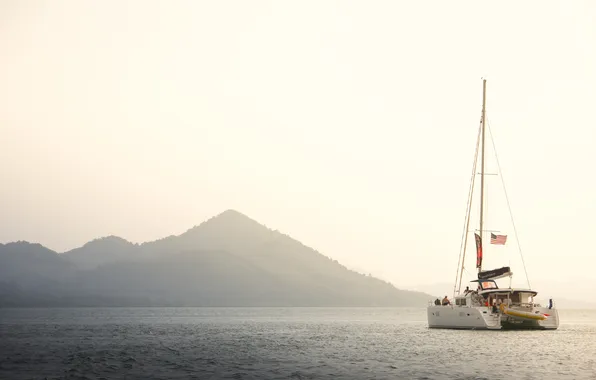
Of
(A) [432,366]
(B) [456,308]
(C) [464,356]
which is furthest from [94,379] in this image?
(B) [456,308]

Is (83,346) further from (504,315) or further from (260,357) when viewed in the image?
(504,315)

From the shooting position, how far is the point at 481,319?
279ft

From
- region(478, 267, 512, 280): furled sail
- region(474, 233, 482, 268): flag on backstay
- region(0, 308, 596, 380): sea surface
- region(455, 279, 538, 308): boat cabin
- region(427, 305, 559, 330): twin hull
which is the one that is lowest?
region(0, 308, 596, 380): sea surface

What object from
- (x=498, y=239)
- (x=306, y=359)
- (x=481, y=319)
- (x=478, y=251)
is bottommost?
(x=306, y=359)

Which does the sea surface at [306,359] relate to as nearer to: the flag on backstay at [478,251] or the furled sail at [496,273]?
the furled sail at [496,273]

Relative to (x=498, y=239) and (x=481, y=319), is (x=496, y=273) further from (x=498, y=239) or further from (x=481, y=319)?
(x=481, y=319)

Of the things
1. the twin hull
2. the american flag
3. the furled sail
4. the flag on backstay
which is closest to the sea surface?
the twin hull

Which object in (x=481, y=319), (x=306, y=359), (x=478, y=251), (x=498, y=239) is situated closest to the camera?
(x=306, y=359)

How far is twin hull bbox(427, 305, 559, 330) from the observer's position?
279ft

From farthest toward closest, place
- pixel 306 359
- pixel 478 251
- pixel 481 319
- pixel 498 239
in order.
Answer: pixel 478 251
pixel 498 239
pixel 481 319
pixel 306 359

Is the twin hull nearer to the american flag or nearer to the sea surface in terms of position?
the sea surface

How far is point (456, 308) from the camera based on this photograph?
285 feet

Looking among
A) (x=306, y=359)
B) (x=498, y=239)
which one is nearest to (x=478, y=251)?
(x=498, y=239)

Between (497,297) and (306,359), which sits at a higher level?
(497,297)
